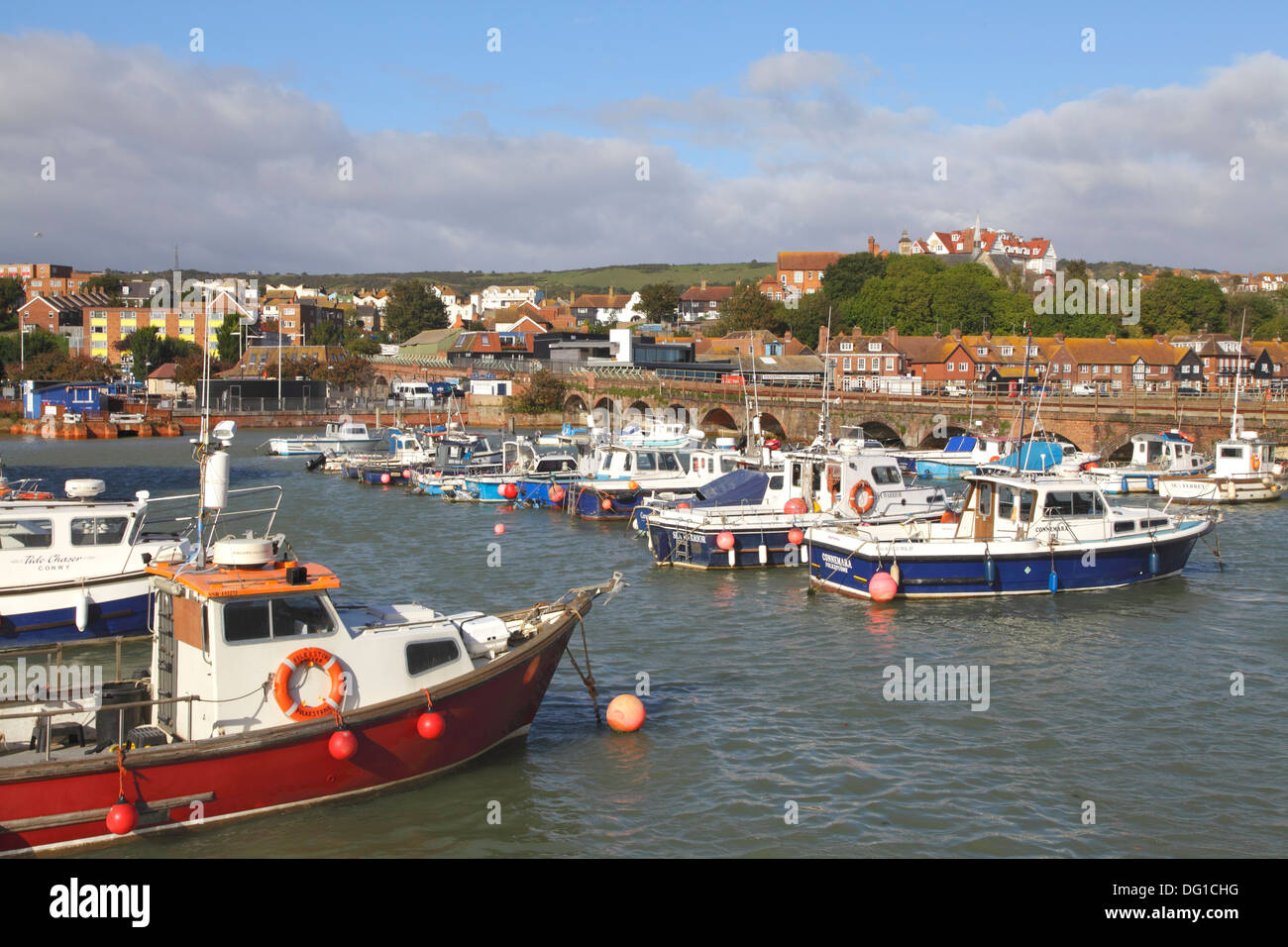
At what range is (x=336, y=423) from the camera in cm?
9044

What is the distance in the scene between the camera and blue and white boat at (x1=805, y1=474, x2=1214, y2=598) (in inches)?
1027

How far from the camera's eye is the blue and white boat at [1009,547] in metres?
26.1

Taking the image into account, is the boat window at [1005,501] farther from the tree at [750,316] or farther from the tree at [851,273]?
the tree at [750,316]

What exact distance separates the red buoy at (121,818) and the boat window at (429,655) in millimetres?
3578

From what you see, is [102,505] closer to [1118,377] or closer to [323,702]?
[323,702]

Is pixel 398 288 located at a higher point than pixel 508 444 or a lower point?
higher

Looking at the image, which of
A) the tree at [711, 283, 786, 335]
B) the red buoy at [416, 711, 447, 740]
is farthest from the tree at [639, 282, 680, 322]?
the red buoy at [416, 711, 447, 740]

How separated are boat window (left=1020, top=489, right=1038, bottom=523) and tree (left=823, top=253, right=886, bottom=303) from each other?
359ft

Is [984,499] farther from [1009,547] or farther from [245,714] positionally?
[245,714]

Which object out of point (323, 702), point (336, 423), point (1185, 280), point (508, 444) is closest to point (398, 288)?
point (336, 423)

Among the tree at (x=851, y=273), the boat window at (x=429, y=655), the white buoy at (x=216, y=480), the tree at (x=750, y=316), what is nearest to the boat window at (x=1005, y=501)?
the boat window at (x=429, y=655)

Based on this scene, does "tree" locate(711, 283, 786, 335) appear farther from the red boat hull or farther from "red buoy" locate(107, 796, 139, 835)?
"red buoy" locate(107, 796, 139, 835)
